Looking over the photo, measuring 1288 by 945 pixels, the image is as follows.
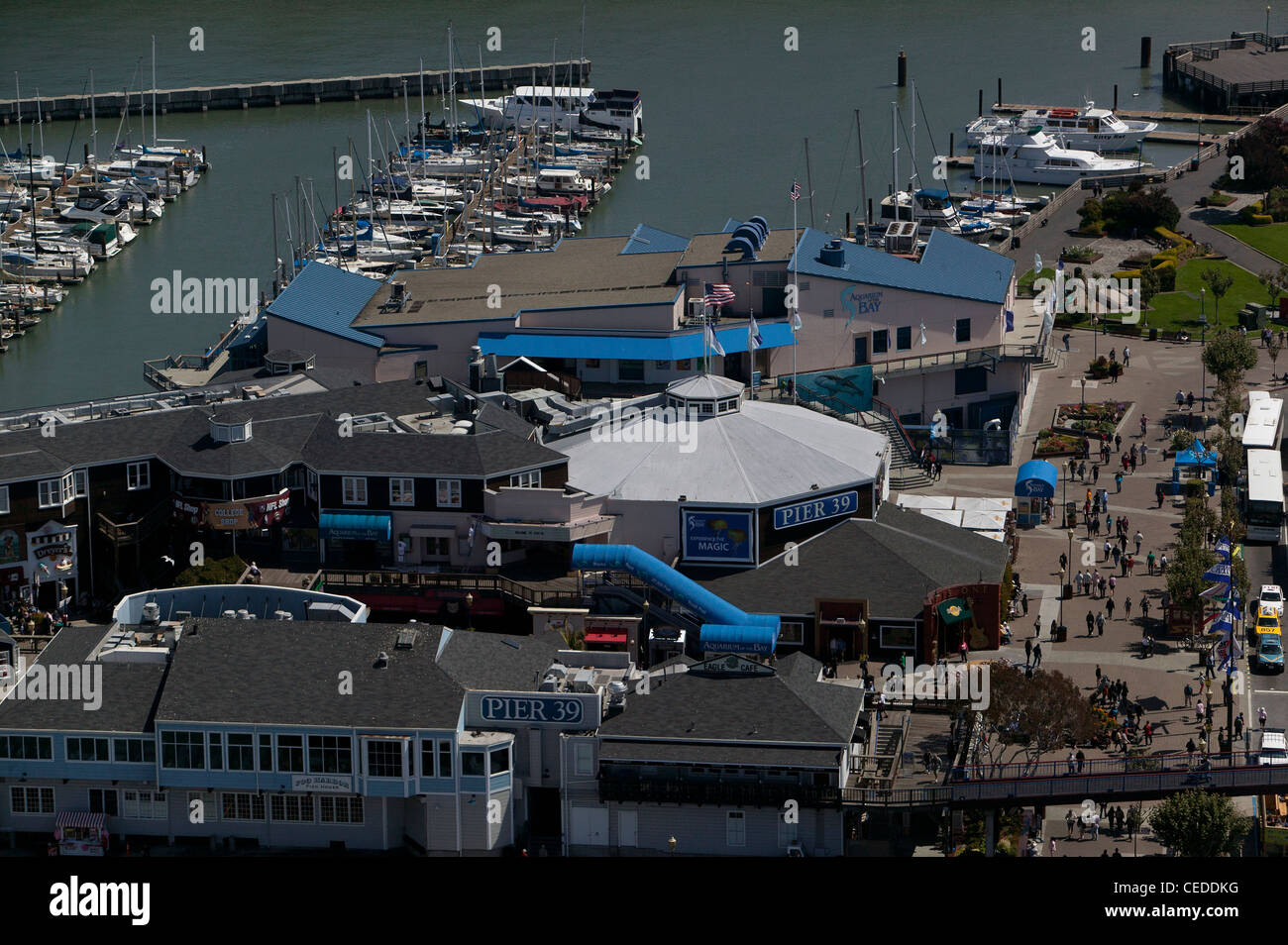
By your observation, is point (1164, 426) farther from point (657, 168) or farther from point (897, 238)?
point (657, 168)

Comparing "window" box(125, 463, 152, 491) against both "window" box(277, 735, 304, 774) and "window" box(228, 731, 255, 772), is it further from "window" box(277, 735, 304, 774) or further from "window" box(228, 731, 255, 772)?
"window" box(277, 735, 304, 774)

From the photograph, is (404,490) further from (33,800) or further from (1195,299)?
(1195,299)

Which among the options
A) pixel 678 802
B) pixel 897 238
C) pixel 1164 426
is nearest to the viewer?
pixel 678 802

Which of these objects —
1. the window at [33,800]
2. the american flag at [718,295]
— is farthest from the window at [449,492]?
the american flag at [718,295]

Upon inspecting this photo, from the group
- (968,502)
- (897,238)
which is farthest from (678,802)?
(897,238)

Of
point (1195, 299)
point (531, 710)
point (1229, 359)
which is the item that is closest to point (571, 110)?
point (1195, 299)

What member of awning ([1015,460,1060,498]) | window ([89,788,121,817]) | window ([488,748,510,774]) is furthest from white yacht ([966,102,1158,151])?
window ([89,788,121,817])

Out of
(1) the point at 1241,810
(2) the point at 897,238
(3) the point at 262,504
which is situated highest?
(2) the point at 897,238
